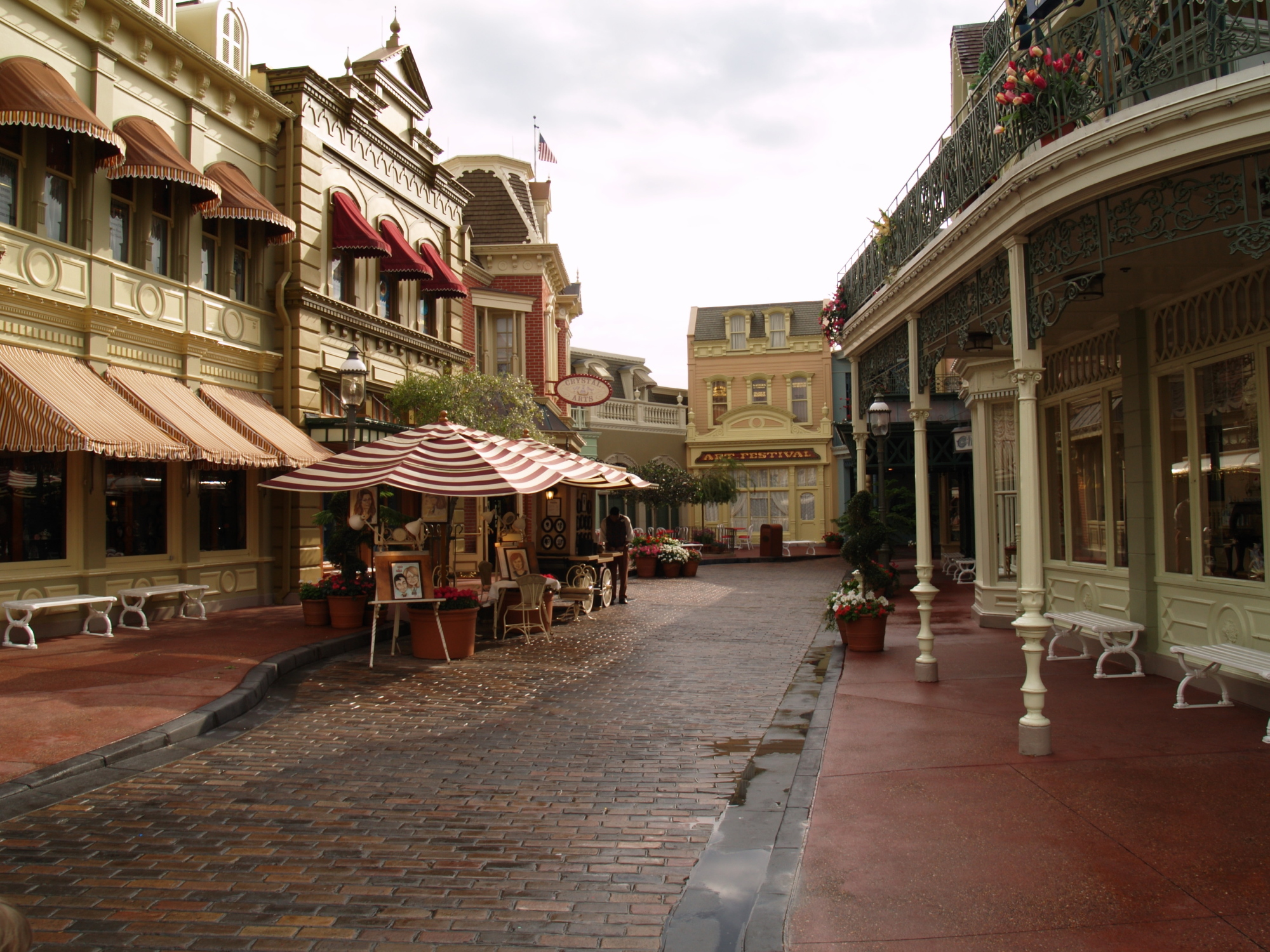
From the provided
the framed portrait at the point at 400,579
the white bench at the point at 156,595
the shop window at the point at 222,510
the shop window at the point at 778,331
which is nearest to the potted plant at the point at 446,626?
the framed portrait at the point at 400,579

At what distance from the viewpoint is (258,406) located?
15.3 m

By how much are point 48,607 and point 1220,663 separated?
11910 millimetres

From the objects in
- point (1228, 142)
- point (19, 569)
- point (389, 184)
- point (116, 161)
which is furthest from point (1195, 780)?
point (389, 184)

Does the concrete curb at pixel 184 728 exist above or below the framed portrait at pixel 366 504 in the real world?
below

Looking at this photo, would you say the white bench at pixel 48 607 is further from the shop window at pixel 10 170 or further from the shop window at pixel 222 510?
the shop window at pixel 10 170

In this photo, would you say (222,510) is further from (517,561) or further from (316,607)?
(517,561)

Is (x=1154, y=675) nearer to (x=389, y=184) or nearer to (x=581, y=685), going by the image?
(x=581, y=685)

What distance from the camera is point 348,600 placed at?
12.8 metres

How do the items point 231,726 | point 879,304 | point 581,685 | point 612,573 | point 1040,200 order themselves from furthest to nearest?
point 612,573 → point 879,304 → point 581,685 → point 231,726 → point 1040,200

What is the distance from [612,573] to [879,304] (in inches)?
371

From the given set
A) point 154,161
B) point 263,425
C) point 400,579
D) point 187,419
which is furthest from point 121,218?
point 400,579

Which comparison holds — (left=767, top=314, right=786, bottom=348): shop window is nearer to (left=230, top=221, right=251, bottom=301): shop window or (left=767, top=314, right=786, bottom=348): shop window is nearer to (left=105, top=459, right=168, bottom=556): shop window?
(left=230, top=221, right=251, bottom=301): shop window

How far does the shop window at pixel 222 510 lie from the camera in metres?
14.7

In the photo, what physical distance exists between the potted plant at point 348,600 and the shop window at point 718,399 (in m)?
31.1
